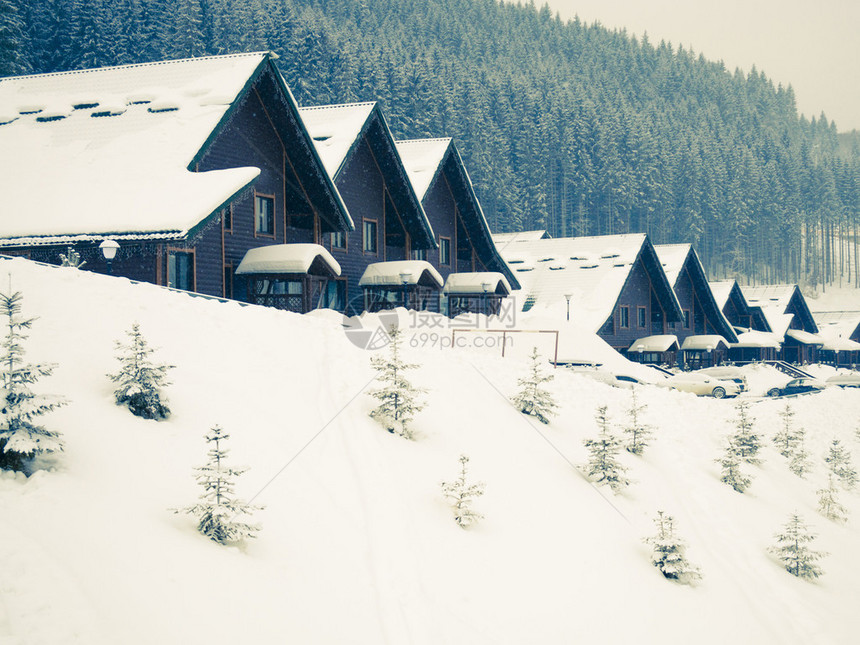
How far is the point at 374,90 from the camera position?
270 ft

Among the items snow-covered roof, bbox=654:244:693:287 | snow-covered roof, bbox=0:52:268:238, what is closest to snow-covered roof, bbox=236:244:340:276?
snow-covered roof, bbox=0:52:268:238

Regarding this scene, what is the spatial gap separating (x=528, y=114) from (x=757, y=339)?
55.0 meters

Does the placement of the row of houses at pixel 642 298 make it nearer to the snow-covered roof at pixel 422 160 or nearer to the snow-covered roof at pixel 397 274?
the snow-covered roof at pixel 422 160

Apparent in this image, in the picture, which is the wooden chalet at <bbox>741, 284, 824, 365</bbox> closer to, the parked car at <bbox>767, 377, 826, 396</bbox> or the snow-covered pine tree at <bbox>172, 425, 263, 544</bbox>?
the parked car at <bbox>767, 377, 826, 396</bbox>

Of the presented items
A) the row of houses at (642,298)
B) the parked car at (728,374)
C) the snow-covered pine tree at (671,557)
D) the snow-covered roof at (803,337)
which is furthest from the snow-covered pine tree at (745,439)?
the snow-covered roof at (803,337)

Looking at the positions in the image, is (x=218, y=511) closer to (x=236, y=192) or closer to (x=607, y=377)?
(x=236, y=192)

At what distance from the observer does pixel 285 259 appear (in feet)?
81.7

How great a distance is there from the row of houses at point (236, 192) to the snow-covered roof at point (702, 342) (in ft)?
39.1

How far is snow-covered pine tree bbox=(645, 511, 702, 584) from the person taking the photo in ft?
41.1

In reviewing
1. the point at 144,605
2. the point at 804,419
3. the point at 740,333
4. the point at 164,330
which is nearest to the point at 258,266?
the point at 164,330

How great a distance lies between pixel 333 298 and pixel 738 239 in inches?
3928

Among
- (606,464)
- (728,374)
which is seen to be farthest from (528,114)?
(606,464)

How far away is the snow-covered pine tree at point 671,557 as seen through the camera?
1253 cm

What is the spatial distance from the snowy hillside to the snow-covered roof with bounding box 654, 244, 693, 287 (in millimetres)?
32692
